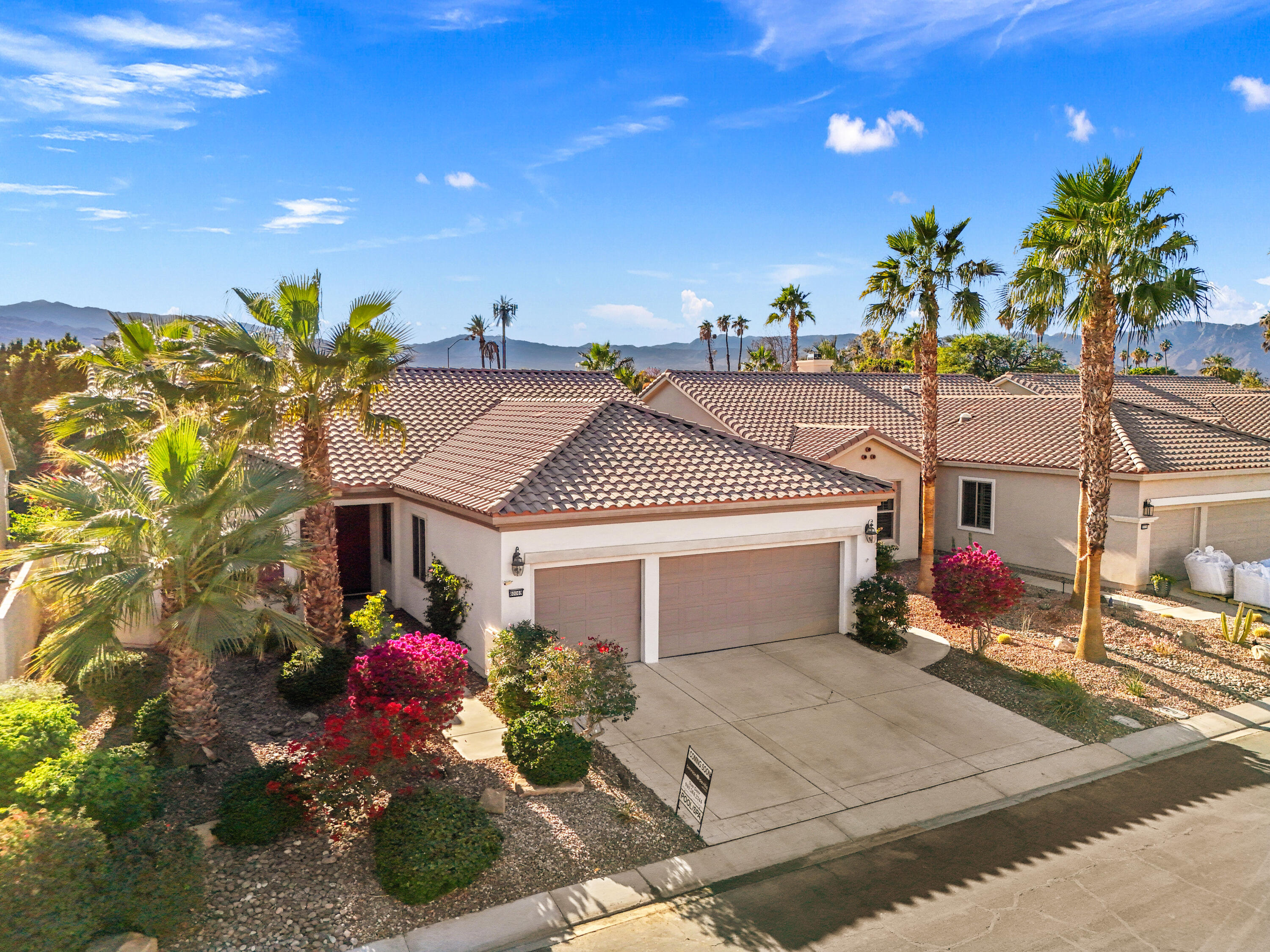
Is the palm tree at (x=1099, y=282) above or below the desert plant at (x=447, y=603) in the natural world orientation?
above

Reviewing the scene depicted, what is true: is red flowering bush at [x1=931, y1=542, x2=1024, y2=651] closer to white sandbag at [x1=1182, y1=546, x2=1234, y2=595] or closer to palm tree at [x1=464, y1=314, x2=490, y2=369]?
white sandbag at [x1=1182, y1=546, x2=1234, y2=595]

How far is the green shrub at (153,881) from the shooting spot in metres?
6.63

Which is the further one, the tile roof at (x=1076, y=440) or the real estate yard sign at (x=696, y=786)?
the tile roof at (x=1076, y=440)

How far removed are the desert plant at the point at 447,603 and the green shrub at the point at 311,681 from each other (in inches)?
93.0

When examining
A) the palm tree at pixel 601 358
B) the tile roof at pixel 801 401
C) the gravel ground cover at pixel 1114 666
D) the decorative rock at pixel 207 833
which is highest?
the palm tree at pixel 601 358

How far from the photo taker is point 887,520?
75.6ft

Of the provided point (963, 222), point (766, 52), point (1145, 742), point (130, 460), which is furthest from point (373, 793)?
point (766, 52)

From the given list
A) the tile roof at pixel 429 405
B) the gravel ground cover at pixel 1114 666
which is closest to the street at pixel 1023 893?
the gravel ground cover at pixel 1114 666

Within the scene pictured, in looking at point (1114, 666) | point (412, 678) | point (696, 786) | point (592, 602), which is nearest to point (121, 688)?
point (412, 678)

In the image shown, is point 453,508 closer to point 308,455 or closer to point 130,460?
point 308,455

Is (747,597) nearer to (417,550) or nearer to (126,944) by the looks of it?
(417,550)

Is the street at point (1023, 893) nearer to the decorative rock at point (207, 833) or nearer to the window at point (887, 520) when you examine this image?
the decorative rock at point (207, 833)

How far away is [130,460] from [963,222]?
18358 millimetres

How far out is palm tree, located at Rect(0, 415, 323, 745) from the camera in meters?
8.90
